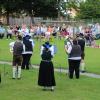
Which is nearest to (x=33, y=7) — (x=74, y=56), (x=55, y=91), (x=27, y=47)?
(x=27, y=47)

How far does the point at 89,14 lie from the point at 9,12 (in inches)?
608

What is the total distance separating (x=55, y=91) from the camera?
16.5 metres

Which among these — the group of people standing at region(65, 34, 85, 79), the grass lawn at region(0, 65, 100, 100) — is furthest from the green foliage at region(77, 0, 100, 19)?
the grass lawn at region(0, 65, 100, 100)

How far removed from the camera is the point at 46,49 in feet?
54.2

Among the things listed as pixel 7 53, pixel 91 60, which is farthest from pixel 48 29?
pixel 91 60

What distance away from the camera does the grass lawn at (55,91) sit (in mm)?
15258

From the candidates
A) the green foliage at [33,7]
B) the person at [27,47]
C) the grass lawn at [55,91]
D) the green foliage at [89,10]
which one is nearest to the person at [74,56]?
the grass lawn at [55,91]

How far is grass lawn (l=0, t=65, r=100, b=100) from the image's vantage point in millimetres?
15258

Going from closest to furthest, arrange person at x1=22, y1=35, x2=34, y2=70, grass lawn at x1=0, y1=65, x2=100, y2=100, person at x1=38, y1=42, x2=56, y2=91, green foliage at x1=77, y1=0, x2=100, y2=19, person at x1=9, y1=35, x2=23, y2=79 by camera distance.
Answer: grass lawn at x1=0, y1=65, x2=100, y2=100 < person at x1=38, y1=42, x2=56, y2=91 < person at x1=9, y1=35, x2=23, y2=79 < person at x1=22, y1=35, x2=34, y2=70 < green foliage at x1=77, y1=0, x2=100, y2=19

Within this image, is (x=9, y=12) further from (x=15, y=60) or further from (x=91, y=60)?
(x=15, y=60)

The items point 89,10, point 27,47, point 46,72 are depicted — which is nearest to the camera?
point 46,72

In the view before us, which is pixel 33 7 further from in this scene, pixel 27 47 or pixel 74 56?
pixel 74 56

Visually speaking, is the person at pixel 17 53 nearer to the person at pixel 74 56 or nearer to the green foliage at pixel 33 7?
the person at pixel 74 56

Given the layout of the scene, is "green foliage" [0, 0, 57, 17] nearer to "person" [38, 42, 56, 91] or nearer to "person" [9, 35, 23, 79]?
"person" [9, 35, 23, 79]
